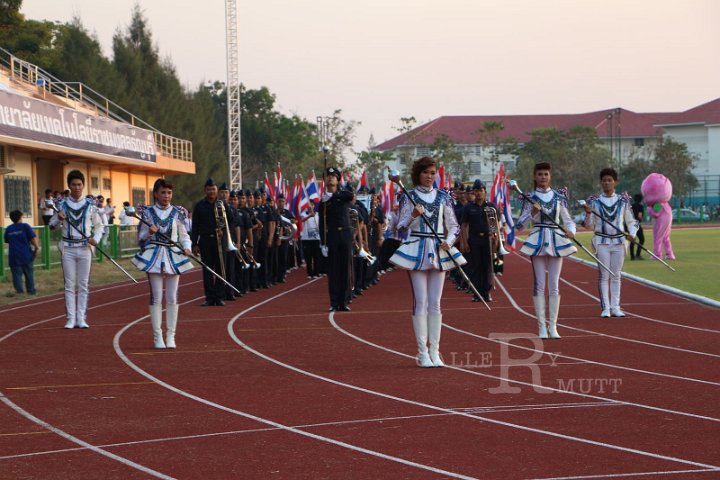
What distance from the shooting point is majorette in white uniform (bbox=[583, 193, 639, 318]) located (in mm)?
15664

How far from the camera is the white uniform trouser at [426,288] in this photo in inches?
444

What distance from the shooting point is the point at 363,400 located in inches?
365

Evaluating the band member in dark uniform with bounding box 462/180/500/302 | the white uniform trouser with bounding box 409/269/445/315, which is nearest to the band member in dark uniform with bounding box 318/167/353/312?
the band member in dark uniform with bounding box 462/180/500/302

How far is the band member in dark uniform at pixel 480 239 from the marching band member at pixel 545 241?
5851 millimetres

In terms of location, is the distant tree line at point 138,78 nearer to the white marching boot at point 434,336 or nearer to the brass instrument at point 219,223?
the brass instrument at point 219,223

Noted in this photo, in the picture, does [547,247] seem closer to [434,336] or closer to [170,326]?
[434,336]

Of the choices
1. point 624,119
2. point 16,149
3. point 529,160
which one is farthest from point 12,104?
point 624,119

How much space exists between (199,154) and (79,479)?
61.1 metres

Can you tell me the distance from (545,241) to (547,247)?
0.08 meters

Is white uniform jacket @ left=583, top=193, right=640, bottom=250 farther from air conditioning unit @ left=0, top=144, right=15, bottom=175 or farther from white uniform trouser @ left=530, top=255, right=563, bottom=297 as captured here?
air conditioning unit @ left=0, top=144, right=15, bottom=175

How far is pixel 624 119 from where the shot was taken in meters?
117

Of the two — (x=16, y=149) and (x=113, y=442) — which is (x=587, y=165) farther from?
(x=113, y=442)

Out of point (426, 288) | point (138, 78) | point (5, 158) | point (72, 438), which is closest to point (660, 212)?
point (5, 158)

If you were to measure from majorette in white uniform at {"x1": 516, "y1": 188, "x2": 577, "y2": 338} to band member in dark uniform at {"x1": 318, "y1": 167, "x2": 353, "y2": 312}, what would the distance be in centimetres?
459
